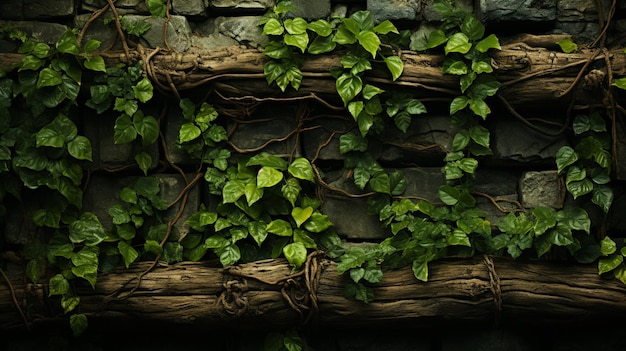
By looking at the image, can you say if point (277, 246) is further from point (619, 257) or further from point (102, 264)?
point (619, 257)

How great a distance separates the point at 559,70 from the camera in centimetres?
313

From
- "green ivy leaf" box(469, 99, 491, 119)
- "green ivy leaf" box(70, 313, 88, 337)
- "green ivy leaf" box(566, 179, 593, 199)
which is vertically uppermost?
"green ivy leaf" box(469, 99, 491, 119)

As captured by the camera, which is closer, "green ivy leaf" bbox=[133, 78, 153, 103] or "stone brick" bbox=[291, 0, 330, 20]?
"green ivy leaf" bbox=[133, 78, 153, 103]

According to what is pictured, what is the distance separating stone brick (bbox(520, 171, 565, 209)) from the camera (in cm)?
320

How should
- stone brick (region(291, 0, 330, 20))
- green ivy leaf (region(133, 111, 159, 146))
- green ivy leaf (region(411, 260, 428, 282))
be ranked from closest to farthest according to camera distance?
1. green ivy leaf (region(411, 260, 428, 282))
2. green ivy leaf (region(133, 111, 159, 146))
3. stone brick (region(291, 0, 330, 20))

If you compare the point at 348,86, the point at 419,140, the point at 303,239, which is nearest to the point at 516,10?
the point at 419,140

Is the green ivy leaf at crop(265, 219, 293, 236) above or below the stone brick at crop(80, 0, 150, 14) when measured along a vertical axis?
below

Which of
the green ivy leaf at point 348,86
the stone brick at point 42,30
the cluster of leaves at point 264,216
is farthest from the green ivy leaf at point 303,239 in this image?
the stone brick at point 42,30

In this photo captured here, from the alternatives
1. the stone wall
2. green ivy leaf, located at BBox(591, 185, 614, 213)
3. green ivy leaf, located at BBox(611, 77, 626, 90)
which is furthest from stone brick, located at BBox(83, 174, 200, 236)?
green ivy leaf, located at BBox(611, 77, 626, 90)

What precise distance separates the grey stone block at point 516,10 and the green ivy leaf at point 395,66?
42 centimetres

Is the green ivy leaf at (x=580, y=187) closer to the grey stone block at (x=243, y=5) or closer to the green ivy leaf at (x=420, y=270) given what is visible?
the green ivy leaf at (x=420, y=270)

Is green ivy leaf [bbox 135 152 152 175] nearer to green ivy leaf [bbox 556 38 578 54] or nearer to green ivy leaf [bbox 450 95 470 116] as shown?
green ivy leaf [bbox 450 95 470 116]

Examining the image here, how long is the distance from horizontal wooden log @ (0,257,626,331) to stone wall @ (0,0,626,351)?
0.58 ft

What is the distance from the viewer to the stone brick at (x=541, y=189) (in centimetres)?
320
